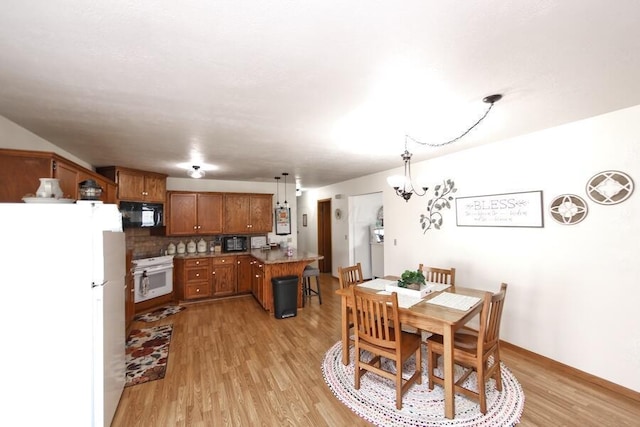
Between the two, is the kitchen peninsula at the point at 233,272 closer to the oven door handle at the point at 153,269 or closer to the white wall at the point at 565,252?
the oven door handle at the point at 153,269

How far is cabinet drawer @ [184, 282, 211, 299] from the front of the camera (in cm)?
482

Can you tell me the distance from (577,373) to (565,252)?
1128 mm

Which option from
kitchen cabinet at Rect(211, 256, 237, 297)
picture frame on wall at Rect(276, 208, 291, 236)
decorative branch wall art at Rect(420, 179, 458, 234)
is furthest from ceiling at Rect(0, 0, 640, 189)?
picture frame on wall at Rect(276, 208, 291, 236)

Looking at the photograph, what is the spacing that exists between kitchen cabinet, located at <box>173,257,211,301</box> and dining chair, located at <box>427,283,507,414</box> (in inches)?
160

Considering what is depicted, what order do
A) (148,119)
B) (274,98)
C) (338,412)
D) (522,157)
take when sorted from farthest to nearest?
1. (522,157)
2. (148,119)
3. (338,412)
4. (274,98)

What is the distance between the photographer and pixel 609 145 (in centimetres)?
231

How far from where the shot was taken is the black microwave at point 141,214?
4.30 m

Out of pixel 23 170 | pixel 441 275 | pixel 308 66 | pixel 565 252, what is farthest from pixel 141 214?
pixel 565 252

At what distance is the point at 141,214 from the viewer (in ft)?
14.7

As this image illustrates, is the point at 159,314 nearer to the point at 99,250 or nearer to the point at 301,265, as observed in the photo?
the point at 301,265

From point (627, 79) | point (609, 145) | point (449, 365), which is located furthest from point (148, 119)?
point (609, 145)

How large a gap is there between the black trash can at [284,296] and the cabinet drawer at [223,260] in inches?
56.5

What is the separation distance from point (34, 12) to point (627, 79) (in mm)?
3215

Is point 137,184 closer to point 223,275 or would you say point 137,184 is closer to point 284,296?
point 223,275
